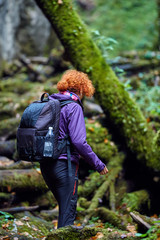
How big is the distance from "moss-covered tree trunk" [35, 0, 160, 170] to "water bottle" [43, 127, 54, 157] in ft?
9.32

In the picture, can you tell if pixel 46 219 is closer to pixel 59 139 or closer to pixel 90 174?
pixel 90 174

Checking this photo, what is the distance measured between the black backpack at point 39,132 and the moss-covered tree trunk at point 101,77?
2634mm

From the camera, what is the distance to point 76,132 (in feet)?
Answer: 10.0

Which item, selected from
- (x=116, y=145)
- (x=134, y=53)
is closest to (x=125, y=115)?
(x=116, y=145)

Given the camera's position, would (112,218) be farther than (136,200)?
No

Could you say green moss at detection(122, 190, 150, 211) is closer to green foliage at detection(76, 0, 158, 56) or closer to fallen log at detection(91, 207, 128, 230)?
fallen log at detection(91, 207, 128, 230)

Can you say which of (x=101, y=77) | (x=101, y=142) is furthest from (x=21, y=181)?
(x=101, y=77)

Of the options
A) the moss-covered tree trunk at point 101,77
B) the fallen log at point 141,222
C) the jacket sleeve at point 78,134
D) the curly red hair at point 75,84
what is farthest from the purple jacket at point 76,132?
the moss-covered tree trunk at point 101,77

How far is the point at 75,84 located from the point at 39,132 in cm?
90

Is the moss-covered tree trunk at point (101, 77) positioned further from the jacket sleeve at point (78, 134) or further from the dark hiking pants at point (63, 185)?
the dark hiking pants at point (63, 185)

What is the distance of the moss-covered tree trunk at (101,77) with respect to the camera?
5371 millimetres

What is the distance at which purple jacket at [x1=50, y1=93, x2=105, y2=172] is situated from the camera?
9.99ft

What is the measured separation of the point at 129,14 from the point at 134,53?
11.0 m

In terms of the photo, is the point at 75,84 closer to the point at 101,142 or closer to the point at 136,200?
the point at 101,142
